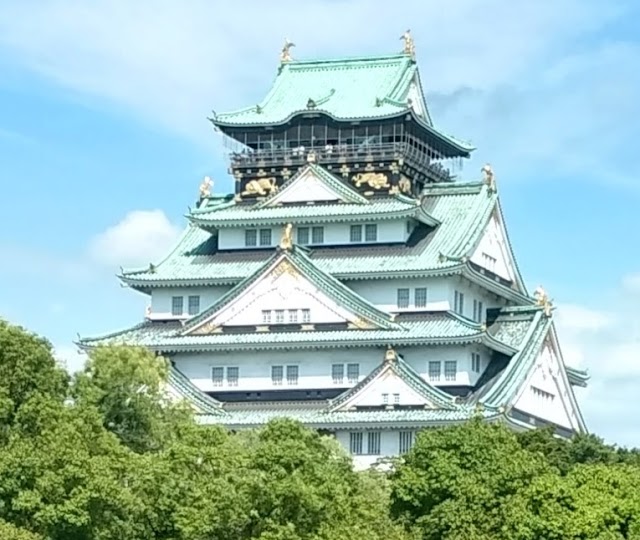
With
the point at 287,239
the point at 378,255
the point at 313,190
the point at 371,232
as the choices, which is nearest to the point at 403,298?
the point at 378,255

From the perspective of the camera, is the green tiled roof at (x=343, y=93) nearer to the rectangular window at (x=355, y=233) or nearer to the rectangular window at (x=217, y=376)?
the rectangular window at (x=355, y=233)

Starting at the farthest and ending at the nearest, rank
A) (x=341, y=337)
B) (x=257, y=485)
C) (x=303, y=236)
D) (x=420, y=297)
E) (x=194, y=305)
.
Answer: (x=194, y=305), (x=303, y=236), (x=420, y=297), (x=341, y=337), (x=257, y=485)

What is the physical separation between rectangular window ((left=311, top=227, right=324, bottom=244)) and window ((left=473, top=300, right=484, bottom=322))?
23.7 feet

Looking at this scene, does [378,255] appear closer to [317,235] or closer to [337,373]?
[317,235]

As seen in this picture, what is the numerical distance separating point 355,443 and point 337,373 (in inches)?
161

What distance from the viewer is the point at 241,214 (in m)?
84.4

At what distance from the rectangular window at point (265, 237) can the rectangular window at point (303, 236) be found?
1.50 m

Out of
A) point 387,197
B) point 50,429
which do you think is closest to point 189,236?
point 387,197

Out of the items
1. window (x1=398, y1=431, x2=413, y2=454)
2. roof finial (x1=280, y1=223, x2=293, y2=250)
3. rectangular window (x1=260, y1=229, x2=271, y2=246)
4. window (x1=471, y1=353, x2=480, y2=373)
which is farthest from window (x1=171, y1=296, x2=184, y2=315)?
window (x1=398, y1=431, x2=413, y2=454)

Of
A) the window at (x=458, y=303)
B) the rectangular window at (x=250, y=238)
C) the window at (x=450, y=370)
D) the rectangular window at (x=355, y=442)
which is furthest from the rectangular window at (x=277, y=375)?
the window at (x=458, y=303)

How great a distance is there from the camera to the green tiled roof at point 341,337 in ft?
256

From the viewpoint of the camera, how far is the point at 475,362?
80.3 m

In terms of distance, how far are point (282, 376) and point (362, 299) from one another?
4771 millimetres

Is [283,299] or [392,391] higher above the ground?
[283,299]
